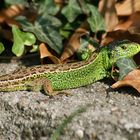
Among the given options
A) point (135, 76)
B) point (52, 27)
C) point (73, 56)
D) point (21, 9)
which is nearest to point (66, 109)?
point (135, 76)

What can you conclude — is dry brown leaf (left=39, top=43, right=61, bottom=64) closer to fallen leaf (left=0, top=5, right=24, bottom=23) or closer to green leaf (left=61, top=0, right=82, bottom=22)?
green leaf (left=61, top=0, right=82, bottom=22)

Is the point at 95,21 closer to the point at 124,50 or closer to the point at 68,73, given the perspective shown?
the point at 124,50

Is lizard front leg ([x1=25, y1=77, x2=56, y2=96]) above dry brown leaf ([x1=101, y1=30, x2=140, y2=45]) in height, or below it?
below

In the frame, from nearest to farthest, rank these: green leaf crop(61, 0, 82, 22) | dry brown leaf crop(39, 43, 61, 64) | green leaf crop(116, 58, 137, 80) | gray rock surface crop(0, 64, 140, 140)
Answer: gray rock surface crop(0, 64, 140, 140), green leaf crop(116, 58, 137, 80), dry brown leaf crop(39, 43, 61, 64), green leaf crop(61, 0, 82, 22)

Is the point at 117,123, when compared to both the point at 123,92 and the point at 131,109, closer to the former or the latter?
the point at 131,109

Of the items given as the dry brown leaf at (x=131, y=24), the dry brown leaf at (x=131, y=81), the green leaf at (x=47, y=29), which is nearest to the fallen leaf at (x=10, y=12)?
the green leaf at (x=47, y=29)

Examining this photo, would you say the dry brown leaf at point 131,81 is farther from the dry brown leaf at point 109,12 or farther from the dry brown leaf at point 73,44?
the dry brown leaf at point 109,12

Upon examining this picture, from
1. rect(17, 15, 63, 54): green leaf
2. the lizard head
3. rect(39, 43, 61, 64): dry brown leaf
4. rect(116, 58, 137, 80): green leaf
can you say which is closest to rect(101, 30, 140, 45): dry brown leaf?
the lizard head
